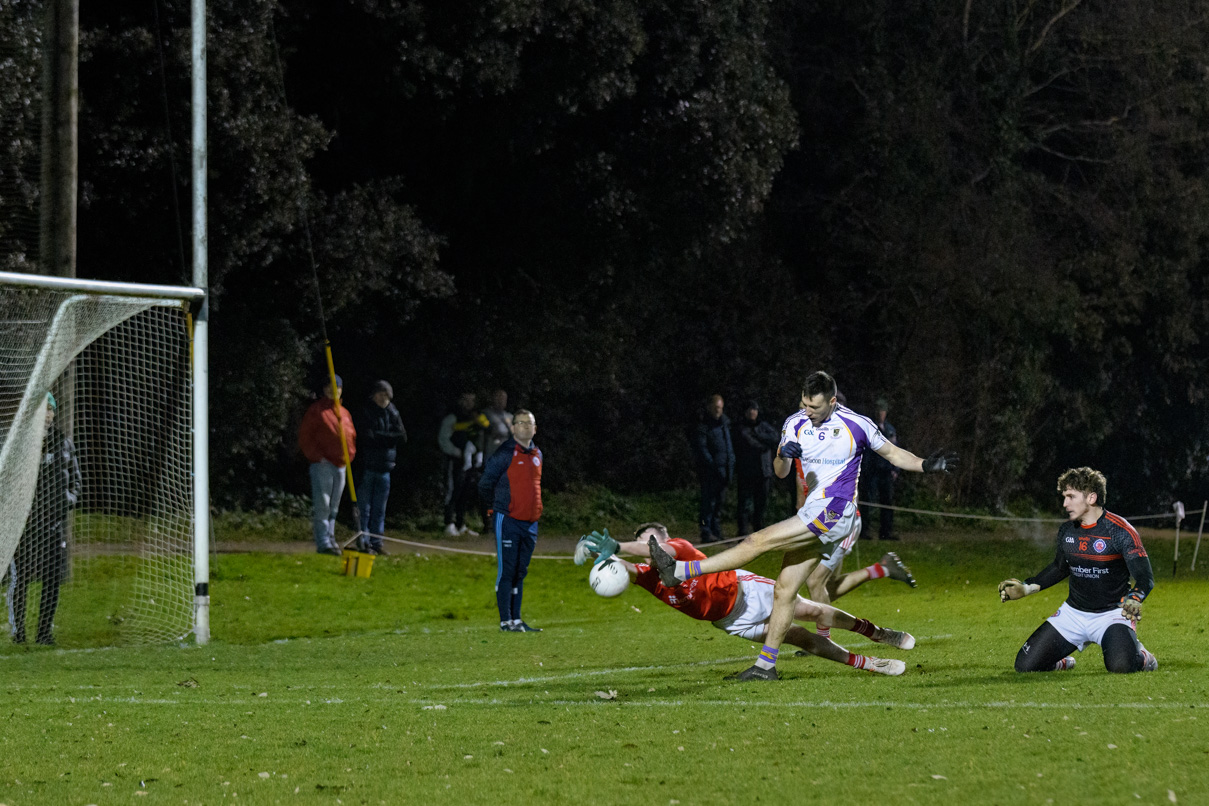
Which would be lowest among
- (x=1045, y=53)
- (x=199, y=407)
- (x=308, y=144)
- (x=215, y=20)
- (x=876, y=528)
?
(x=876, y=528)

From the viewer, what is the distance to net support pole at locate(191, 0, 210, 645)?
1333 centimetres

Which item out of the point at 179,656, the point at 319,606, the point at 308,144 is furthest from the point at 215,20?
the point at 179,656

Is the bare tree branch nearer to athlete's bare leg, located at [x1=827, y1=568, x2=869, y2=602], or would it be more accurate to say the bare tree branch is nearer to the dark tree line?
the dark tree line

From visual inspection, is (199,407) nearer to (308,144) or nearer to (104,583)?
(104,583)

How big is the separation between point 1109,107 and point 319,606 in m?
20.4

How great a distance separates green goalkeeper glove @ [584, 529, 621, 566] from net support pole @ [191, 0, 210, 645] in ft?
16.7

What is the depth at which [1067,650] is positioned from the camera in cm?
986

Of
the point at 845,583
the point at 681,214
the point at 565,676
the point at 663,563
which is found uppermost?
the point at 681,214

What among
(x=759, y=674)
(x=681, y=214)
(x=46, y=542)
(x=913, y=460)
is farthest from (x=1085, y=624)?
(x=681, y=214)

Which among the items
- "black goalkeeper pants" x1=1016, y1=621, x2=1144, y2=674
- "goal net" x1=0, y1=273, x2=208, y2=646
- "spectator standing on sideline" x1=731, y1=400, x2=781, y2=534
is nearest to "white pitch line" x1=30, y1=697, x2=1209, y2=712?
"black goalkeeper pants" x1=1016, y1=621, x2=1144, y2=674

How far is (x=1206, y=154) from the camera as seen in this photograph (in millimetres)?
30234

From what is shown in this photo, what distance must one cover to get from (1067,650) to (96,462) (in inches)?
384

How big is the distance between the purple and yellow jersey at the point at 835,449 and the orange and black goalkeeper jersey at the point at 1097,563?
129 centimetres

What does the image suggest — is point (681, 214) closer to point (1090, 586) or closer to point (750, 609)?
point (750, 609)
